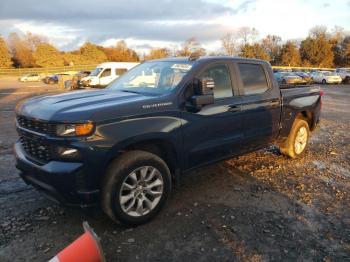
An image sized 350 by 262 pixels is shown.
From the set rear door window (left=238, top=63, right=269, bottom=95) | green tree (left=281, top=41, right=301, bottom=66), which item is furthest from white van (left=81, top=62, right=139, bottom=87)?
green tree (left=281, top=41, right=301, bottom=66)

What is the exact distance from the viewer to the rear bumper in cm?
324

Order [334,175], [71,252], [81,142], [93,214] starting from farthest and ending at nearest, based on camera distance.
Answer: [334,175], [93,214], [81,142], [71,252]

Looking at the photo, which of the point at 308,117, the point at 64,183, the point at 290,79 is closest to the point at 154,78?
the point at 64,183

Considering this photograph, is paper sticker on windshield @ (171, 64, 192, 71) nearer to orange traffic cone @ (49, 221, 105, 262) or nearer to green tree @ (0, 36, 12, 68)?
orange traffic cone @ (49, 221, 105, 262)

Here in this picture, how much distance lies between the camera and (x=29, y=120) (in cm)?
359

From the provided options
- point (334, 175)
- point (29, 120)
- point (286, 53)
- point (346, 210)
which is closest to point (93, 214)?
point (29, 120)

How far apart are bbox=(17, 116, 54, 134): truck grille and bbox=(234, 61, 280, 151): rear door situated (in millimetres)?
2604

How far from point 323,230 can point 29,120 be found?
3.40m

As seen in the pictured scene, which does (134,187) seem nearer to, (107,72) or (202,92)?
(202,92)

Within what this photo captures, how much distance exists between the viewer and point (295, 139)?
245 inches

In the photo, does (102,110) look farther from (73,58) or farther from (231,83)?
(73,58)

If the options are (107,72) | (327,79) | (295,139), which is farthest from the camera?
(327,79)

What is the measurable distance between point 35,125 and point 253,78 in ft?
10.4

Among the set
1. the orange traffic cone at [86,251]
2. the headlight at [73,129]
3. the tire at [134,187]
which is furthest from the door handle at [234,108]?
the orange traffic cone at [86,251]
